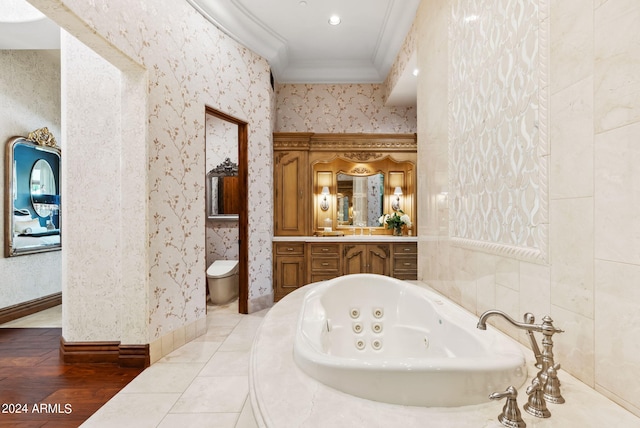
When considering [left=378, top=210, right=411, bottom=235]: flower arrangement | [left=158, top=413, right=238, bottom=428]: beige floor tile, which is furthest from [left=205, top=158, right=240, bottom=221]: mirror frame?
[left=158, top=413, right=238, bottom=428]: beige floor tile

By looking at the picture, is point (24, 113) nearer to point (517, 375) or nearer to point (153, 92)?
point (153, 92)

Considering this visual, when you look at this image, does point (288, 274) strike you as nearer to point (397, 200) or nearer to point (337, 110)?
point (397, 200)

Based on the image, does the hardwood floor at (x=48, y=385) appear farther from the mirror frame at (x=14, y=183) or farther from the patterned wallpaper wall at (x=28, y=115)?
the mirror frame at (x=14, y=183)

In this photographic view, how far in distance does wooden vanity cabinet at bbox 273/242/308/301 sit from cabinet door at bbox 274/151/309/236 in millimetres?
175

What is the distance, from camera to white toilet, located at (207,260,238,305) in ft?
11.7

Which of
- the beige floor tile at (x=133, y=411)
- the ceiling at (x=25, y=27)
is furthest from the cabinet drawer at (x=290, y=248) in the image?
the ceiling at (x=25, y=27)

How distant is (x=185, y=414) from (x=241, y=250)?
70.8 inches

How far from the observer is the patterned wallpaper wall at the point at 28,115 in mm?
3009

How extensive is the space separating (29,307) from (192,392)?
8.63ft

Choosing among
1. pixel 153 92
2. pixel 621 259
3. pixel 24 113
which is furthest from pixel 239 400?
pixel 24 113

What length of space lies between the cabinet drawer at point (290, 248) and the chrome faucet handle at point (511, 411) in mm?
3061

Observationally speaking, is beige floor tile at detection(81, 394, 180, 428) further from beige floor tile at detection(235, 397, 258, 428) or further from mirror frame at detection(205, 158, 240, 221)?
mirror frame at detection(205, 158, 240, 221)

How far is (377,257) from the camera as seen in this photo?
12.1 ft

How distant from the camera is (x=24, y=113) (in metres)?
3.21
